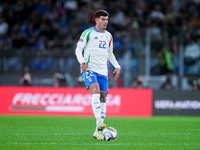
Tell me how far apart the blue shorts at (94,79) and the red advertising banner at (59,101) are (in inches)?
299

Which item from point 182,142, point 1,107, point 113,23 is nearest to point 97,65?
point 182,142

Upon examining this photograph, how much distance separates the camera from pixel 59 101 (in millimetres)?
15805

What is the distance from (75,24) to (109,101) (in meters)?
6.00

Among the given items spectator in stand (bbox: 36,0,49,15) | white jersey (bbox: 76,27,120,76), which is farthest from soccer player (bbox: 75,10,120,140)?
spectator in stand (bbox: 36,0,49,15)

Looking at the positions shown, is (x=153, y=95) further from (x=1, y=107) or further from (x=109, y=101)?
(x=1, y=107)

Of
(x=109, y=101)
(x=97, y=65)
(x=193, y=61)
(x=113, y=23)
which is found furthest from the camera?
(x=113, y=23)

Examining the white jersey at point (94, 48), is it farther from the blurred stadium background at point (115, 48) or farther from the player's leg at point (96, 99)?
the blurred stadium background at point (115, 48)

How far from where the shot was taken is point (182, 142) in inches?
288

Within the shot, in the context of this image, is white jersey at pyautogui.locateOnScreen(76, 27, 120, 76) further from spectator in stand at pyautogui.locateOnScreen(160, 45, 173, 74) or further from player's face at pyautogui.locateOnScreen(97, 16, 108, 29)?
spectator in stand at pyautogui.locateOnScreen(160, 45, 173, 74)

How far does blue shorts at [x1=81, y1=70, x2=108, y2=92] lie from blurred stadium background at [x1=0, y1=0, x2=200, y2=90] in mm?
8416

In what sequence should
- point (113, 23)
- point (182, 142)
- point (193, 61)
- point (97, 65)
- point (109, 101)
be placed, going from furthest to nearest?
point (113, 23)
point (193, 61)
point (109, 101)
point (97, 65)
point (182, 142)

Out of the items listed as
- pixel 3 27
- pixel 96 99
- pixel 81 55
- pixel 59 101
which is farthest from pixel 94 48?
pixel 3 27

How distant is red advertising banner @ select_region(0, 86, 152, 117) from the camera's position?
1577 centimetres

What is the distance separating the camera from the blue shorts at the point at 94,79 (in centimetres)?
791
